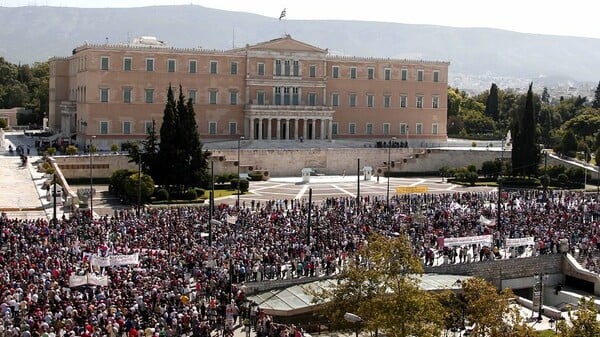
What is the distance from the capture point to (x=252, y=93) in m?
78.6

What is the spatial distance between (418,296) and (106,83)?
53476mm

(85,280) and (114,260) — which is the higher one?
(114,260)

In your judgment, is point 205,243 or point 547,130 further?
point 547,130

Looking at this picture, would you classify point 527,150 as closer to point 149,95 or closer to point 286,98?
point 286,98

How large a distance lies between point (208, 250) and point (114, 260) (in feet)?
13.9

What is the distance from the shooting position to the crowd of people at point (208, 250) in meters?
25.5

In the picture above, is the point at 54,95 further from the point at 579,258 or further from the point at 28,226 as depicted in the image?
the point at 579,258

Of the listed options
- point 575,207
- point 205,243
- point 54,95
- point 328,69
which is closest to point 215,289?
point 205,243

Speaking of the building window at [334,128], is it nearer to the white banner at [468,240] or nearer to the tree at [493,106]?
the tree at [493,106]

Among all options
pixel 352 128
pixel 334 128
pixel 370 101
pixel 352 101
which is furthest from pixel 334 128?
pixel 370 101

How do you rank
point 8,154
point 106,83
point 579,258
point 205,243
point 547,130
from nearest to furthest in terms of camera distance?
point 205,243 → point 579,258 → point 8,154 → point 106,83 → point 547,130

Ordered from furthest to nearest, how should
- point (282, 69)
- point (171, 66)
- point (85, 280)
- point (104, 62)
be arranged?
1. point (282, 69)
2. point (171, 66)
3. point (104, 62)
4. point (85, 280)

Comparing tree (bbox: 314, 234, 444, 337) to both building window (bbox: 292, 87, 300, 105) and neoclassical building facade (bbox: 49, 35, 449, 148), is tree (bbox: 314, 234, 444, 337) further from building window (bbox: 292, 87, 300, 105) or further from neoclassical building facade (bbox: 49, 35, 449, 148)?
building window (bbox: 292, 87, 300, 105)

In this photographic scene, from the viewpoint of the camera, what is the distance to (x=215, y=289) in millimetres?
29844
